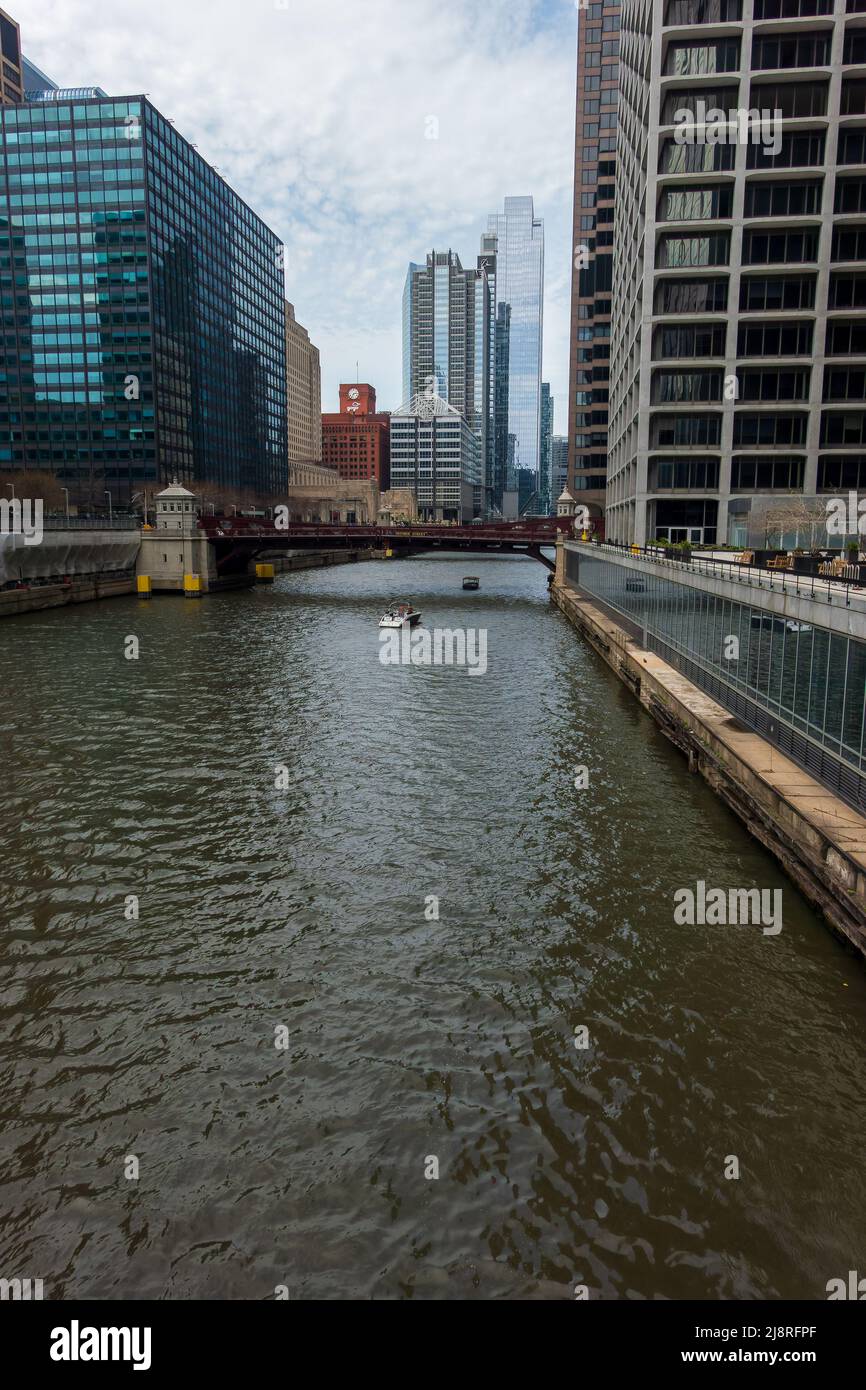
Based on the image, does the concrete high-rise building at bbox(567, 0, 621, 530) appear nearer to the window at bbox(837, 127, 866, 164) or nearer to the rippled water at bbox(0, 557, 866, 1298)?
the window at bbox(837, 127, 866, 164)

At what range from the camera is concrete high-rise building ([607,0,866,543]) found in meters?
61.6

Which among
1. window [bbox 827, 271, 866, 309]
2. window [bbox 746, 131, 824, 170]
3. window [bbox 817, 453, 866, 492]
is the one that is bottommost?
window [bbox 817, 453, 866, 492]

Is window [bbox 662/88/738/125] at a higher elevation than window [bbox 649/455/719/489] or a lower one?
higher

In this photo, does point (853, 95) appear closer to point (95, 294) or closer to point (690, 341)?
point (690, 341)

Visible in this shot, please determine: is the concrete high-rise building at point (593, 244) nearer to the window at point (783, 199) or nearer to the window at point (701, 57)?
the window at point (701, 57)

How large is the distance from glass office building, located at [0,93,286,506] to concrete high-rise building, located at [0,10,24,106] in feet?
133

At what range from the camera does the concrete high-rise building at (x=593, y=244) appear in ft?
392

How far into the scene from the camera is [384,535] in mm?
85062
